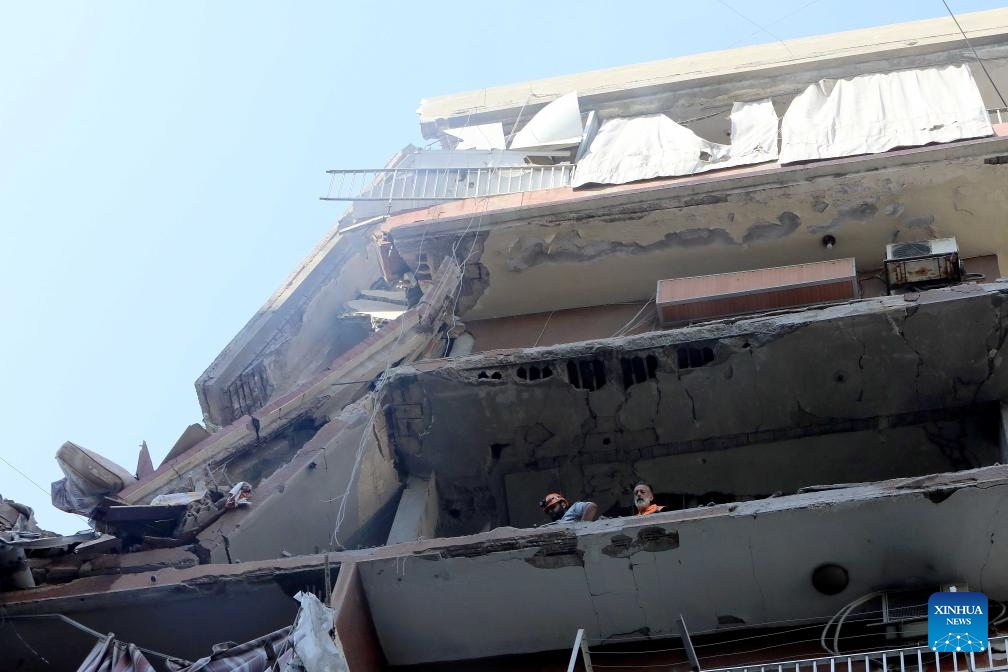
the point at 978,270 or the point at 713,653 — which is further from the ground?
the point at 978,270

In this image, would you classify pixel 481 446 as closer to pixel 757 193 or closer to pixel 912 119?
pixel 757 193

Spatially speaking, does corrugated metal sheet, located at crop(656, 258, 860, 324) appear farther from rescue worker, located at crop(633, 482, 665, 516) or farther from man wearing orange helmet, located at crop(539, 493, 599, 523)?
rescue worker, located at crop(633, 482, 665, 516)

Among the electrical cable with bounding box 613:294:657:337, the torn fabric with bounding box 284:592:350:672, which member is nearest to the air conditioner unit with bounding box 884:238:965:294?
the electrical cable with bounding box 613:294:657:337

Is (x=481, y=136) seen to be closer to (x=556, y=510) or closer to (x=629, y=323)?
(x=629, y=323)

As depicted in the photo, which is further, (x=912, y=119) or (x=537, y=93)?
(x=537, y=93)

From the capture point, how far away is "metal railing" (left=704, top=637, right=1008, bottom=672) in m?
6.39

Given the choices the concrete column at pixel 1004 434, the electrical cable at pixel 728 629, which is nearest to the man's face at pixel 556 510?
the electrical cable at pixel 728 629

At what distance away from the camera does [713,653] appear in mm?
7352

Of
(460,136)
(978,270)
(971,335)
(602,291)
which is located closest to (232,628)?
(971,335)

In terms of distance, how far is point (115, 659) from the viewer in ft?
23.0

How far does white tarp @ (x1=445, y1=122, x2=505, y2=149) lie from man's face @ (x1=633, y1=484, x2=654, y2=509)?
9.55 metres

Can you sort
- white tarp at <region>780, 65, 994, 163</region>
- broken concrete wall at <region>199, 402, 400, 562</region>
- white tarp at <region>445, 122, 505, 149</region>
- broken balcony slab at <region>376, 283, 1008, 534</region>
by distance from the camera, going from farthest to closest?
1. white tarp at <region>445, 122, 505, 149</region>
2. white tarp at <region>780, 65, 994, 163</region>
3. broken balcony slab at <region>376, 283, 1008, 534</region>
4. broken concrete wall at <region>199, 402, 400, 562</region>

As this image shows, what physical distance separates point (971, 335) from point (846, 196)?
3944 millimetres

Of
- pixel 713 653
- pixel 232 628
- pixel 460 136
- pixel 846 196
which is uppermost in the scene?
pixel 460 136
